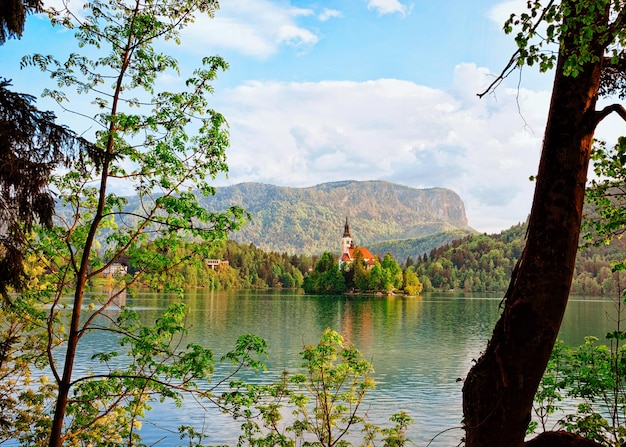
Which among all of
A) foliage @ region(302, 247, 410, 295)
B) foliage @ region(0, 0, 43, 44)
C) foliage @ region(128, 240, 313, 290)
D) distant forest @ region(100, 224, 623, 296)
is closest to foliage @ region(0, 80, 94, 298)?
foliage @ region(0, 0, 43, 44)

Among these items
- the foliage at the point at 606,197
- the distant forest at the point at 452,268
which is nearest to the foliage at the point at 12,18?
the foliage at the point at 606,197

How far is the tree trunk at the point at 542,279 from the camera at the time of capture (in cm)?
351

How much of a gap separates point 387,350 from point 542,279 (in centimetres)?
3108

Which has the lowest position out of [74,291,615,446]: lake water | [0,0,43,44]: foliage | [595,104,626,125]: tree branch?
[74,291,615,446]: lake water

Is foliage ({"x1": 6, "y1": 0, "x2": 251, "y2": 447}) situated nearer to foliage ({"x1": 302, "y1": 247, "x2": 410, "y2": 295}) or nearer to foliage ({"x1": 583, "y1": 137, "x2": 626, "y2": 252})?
foliage ({"x1": 583, "y1": 137, "x2": 626, "y2": 252})

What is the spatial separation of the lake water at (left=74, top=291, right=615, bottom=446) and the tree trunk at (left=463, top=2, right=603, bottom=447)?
1.53ft

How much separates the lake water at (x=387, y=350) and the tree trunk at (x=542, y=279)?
467 millimetres

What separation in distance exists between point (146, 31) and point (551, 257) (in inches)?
246

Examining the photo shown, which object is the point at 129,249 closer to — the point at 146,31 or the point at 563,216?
the point at 146,31

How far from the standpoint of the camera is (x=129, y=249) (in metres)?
8.16

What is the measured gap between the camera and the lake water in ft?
56.2

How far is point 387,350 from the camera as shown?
3356cm

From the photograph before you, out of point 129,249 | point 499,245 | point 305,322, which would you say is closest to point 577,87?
point 129,249

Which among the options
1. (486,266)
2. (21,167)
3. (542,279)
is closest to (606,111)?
(542,279)
